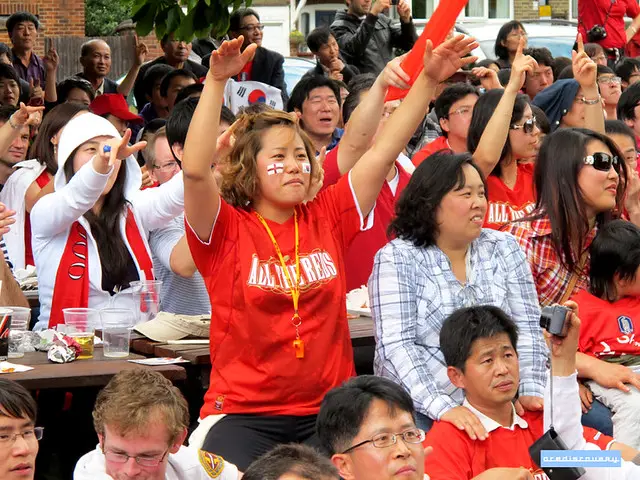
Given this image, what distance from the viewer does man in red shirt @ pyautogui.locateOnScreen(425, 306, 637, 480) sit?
4.66 m

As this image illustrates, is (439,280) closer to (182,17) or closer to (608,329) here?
(608,329)

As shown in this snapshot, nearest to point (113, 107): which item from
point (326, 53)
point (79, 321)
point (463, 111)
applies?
point (463, 111)

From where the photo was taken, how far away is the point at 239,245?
4.82 metres

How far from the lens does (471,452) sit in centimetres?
466

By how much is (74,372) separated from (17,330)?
0.73 m

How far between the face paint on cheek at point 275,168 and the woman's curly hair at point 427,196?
29.2 inches

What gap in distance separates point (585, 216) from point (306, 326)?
6.07 feet

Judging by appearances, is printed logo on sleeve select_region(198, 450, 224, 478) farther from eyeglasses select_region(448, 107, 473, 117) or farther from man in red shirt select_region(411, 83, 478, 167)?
eyeglasses select_region(448, 107, 473, 117)

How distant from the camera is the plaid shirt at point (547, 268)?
589cm

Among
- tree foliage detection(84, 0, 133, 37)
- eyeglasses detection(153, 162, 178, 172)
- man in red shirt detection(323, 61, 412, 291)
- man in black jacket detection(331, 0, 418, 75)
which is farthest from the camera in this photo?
tree foliage detection(84, 0, 133, 37)

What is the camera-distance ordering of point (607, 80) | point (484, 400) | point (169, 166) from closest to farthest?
point (484, 400) → point (169, 166) → point (607, 80)

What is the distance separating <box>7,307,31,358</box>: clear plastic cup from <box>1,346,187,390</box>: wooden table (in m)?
0.09

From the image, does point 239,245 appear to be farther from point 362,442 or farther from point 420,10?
point 420,10

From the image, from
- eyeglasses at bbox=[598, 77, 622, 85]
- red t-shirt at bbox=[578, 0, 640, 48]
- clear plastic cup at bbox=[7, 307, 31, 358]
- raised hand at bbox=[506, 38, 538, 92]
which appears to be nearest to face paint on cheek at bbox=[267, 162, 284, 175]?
clear plastic cup at bbox=[7, 307, 31, 358]
